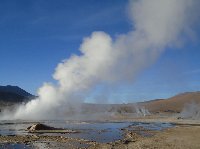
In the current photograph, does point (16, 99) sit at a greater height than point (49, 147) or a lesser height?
greater

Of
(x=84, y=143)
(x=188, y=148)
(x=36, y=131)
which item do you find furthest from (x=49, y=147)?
(x=36, y=131)

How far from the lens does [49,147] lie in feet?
101

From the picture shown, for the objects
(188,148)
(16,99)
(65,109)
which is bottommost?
(188,148)

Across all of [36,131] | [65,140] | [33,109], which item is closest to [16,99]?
[33,109]

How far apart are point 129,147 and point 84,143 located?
4929 millimetres

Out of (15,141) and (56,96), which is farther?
(56,96)

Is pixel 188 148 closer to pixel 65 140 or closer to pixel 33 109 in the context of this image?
pixel 65 140

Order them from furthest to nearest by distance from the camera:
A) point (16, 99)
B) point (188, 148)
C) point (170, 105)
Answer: point (170, 105)
point (16, 99)
point (188, 148)

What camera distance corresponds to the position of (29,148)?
30.4m

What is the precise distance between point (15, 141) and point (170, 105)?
163816 mm

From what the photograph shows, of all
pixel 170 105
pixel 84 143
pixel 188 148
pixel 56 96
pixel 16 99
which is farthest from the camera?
pixel 170 105

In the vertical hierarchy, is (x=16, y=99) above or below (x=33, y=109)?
above

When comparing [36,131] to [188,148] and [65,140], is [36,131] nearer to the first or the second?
[65,140]

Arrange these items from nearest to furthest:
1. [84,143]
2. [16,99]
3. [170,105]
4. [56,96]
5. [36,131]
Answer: [84,143] < [36,131] < [56,96] < [16,99] < [170,105]
